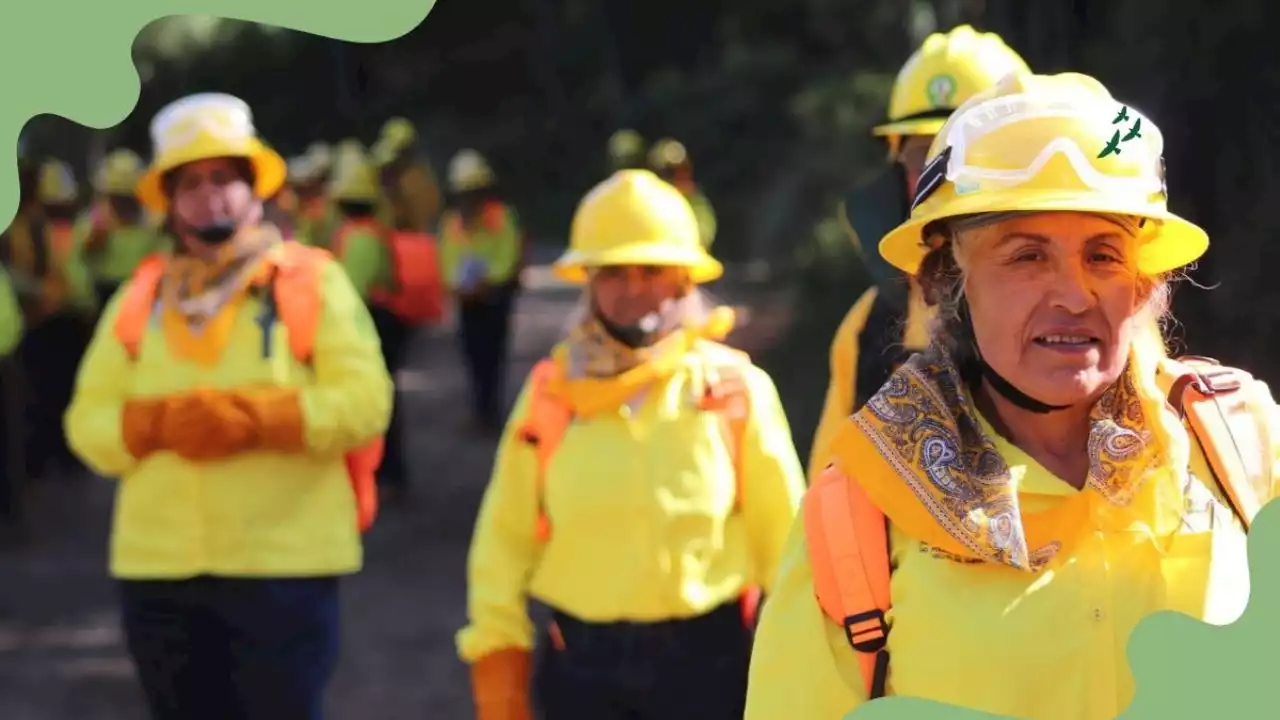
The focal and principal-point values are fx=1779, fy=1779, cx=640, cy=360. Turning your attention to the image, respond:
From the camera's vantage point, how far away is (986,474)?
2201mm

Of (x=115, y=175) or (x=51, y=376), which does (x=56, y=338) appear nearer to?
(x=51, y=376)

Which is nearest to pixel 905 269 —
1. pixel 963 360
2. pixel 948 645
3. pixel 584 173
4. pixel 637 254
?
pixel 963 360

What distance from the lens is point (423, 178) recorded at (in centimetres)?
1083

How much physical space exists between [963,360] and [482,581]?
1.91 meters

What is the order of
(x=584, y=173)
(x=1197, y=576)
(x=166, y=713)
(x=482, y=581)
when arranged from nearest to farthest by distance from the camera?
1. (x=1197, y=576)
2. (x=482, y=581)
3. (x=166, y=713)
4. (x=584, y=173)

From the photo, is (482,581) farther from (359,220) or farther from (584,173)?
(584,173)

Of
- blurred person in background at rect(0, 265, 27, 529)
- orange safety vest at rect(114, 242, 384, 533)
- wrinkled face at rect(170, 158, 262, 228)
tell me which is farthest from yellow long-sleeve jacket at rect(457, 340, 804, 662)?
blurred person in background at rect(0, 265, 27, 529)

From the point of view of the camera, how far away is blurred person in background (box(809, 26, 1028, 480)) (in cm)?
358

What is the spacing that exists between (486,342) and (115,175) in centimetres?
262

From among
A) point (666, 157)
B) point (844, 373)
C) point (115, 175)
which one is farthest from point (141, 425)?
point (666, 157)

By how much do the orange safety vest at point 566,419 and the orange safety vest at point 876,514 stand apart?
163 cm

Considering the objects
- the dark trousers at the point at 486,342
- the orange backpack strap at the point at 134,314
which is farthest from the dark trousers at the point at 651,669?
the dark trousers at the point at 486,342

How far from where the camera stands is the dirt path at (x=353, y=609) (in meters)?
6.73

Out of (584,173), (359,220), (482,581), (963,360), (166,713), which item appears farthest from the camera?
(584,173)
